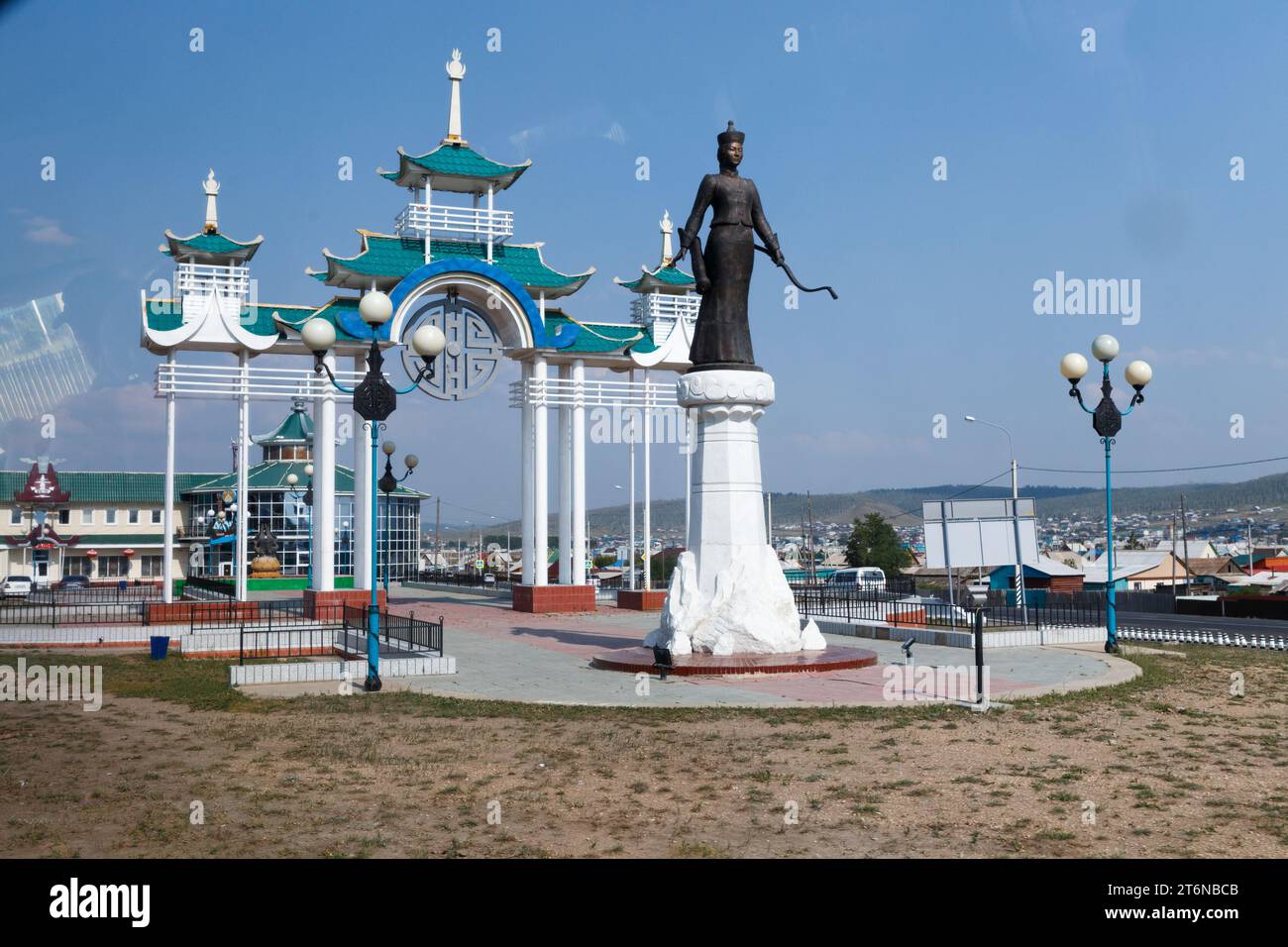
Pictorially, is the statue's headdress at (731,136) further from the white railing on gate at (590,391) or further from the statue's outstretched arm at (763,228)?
the white railing on gate at (590,391)

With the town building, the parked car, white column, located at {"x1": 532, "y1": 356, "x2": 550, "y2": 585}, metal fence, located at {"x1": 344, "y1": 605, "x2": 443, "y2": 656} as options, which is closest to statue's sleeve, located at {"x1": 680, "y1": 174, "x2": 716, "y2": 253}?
metal fence, located at {"x1": 344, "y1": 605, "x2": 443, "y2": 656}

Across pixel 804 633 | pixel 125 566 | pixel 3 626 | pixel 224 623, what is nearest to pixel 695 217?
pixel 804 633

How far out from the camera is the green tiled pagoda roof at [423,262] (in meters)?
29.1

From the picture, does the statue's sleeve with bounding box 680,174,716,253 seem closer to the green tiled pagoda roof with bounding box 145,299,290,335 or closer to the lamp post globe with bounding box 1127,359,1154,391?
the lamp post globe with bounding box 1127,359,1154,391

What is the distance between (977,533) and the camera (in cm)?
2509

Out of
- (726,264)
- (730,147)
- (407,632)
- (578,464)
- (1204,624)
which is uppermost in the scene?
(730,147)

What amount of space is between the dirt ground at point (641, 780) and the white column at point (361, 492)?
15512 mm

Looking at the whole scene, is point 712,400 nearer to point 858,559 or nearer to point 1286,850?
point 1286,850

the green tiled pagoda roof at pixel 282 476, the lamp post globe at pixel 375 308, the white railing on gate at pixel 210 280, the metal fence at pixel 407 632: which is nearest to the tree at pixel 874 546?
the green tiled pagoda roof at pixel 282 476

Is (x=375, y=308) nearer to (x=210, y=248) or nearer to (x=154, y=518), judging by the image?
(x=210, y=248)

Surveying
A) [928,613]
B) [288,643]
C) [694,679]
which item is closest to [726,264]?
[694,679]

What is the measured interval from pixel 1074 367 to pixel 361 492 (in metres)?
18.2

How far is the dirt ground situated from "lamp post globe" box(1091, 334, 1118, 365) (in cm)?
674

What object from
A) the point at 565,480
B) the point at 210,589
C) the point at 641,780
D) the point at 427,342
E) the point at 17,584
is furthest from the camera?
the point at 17,584
